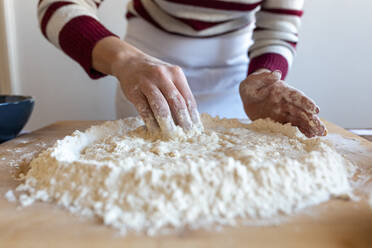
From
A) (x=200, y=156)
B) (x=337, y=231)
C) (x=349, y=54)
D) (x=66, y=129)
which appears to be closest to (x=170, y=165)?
(x=200, y=156)

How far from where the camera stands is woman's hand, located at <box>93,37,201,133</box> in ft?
1.86

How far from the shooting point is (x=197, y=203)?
14.1 inches

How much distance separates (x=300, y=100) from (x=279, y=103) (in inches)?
2.0

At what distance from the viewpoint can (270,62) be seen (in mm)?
866

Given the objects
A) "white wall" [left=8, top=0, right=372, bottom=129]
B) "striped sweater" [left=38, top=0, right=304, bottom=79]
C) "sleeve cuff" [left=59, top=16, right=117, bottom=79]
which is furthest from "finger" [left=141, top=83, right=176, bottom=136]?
"white wall" [left=8, top=0, right=372, bottom=129]

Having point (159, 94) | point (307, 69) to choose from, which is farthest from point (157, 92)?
point (307, 69)

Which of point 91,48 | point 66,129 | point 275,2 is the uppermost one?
point 275,2

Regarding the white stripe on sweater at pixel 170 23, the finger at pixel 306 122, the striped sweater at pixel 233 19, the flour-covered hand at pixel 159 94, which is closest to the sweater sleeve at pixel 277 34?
the striped sweater at pixel 233 19

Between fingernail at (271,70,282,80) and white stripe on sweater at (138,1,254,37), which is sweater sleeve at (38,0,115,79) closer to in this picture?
white stripe on sweater at (138,1,254,37)

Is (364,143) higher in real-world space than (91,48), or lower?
lower

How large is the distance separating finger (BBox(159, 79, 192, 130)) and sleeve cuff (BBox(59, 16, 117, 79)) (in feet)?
Result: 0.78

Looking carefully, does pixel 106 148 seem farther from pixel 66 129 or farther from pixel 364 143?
pixel 364 143

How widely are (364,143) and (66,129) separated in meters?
0.75

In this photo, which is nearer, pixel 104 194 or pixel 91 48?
pixel 104 194
